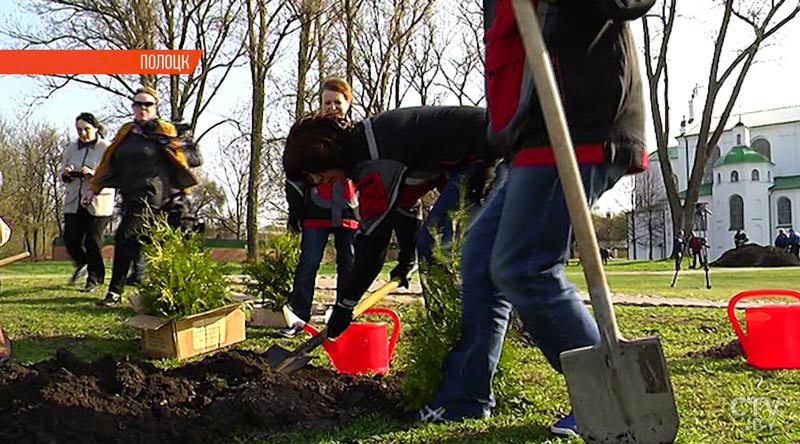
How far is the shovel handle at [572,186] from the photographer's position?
2.09m

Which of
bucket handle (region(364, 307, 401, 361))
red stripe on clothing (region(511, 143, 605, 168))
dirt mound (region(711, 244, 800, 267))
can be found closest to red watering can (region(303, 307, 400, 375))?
bucket handle (region(364, 307, 401, 361))

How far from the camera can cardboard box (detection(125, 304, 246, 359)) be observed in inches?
165

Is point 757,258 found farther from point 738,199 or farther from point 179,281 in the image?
point 738,199

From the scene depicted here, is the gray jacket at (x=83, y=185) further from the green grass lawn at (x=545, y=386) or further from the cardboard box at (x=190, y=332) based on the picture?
the cardboard box at (x=190, y=332)

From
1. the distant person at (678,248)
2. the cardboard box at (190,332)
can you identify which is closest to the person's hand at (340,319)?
the cardboard box at (190,332)

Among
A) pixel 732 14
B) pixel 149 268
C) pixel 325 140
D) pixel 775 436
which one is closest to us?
pixel 775 436

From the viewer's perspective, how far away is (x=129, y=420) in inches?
103

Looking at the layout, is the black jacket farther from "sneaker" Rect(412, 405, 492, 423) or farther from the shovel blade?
"sneaker" Rect(412, 405, 492, 423)

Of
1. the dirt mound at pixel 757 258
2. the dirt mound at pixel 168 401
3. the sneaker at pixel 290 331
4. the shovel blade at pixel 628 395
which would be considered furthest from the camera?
the dirt mound at pixel 757 258

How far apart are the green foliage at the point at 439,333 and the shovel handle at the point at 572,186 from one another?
821mm

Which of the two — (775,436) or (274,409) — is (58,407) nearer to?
(274,409)

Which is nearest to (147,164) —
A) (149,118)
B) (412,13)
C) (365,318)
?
→ (149,118)

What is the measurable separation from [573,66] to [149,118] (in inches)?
201

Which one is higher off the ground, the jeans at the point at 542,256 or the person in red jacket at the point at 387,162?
the person in red jacket at the point at 387,162
